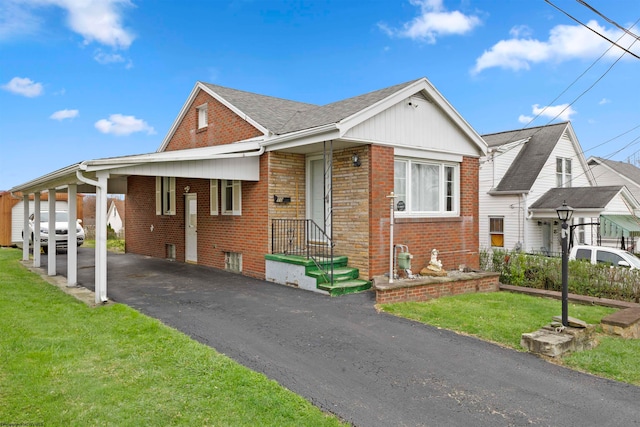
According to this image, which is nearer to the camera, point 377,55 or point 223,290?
point 223,290

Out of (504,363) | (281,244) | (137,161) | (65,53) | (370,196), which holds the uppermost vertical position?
(65,53)

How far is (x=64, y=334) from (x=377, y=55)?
14.5 m

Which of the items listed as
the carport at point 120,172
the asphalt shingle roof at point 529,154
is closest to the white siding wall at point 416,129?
the carport at point 120,172

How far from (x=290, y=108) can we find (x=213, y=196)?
4223mm

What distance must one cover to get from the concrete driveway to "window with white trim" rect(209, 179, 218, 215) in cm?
452

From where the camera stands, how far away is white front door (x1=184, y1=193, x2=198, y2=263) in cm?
1388

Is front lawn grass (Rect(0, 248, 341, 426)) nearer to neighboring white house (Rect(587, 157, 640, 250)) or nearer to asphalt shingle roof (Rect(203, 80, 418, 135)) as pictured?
asphalt shingle roof (Rect(203, 80, 418, 135))

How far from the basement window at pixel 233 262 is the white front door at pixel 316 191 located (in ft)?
8.22

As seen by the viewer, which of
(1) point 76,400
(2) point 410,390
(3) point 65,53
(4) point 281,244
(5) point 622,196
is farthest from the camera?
(5) point 622,196

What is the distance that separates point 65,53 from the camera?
1573 centimetres

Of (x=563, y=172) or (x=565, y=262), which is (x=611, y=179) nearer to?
(x=563, y=172)

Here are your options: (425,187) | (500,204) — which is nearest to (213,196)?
(425,187)

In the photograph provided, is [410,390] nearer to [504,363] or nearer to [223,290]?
[504,363]

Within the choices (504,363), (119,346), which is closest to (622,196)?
(504,363)
